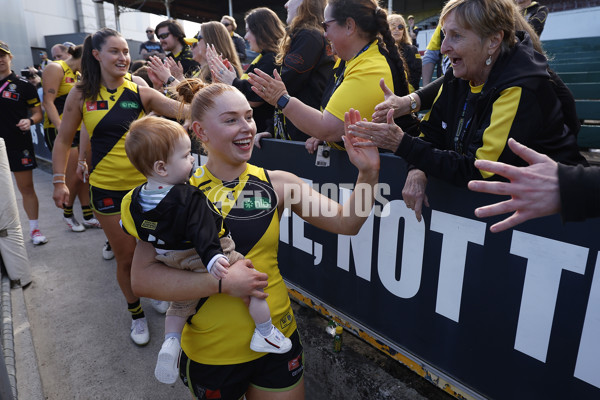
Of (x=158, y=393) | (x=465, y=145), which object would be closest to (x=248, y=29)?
(x=465, y=145)

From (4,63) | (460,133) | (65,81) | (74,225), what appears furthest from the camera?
(74,225)

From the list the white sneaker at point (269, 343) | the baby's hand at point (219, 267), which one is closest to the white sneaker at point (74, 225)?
the white sneaker at point (269, 343)

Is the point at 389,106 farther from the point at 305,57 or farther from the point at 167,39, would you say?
the point at 167,39

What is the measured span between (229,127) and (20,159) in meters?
4.73

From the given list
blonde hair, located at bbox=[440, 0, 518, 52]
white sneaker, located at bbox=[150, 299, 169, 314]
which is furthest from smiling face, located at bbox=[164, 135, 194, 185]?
white sneaker, located at bbox=[150, 299, 169, 314]

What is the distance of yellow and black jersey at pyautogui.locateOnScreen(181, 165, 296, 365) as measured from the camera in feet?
5.40

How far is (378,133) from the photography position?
171 centimetres

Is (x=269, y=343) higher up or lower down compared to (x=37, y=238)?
higher up

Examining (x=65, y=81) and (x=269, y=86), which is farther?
(x=65, y=81)

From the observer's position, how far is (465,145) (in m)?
1.76

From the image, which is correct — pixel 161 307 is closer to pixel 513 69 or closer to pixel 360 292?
pixel 360 292

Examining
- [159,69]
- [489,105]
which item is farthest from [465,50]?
[159,69]

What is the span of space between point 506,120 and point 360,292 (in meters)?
1.38

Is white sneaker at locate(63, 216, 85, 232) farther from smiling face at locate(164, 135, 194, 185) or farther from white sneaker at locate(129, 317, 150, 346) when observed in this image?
smiling face at locate(164, 135, 194, 185)
